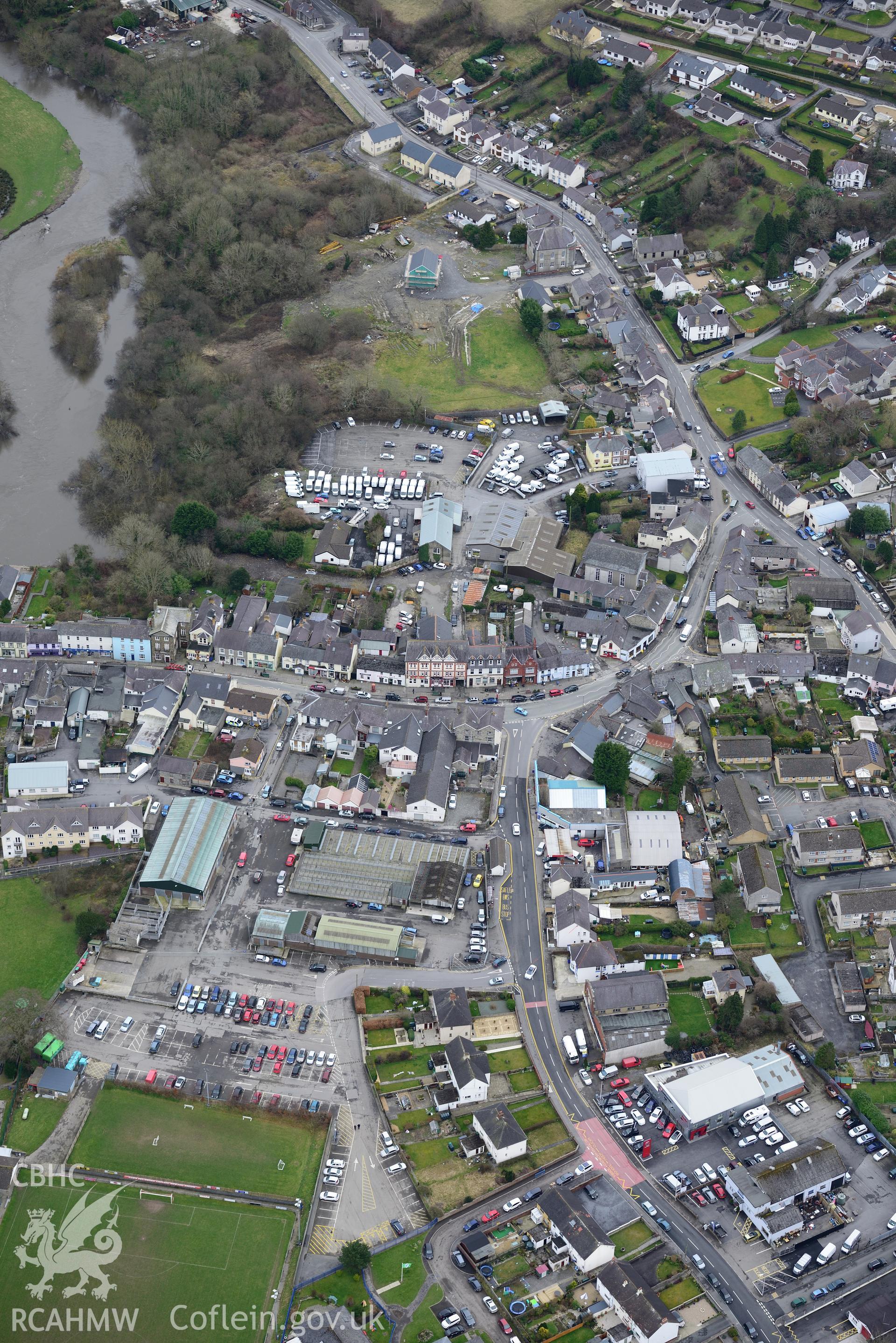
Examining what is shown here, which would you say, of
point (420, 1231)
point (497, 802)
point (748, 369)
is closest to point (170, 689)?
point (497, 802)

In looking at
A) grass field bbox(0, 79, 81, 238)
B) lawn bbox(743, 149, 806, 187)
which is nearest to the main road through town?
lawn bbox(743, 149, 806, 187)

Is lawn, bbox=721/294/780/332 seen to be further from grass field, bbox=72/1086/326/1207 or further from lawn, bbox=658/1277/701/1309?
lawn, bbox=658/1277/701/1309

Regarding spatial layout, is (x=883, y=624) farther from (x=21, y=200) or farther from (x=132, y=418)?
(x=21, y=200)

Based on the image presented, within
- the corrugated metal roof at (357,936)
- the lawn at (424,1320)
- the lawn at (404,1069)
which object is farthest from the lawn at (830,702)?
the lawn at (424,1320)

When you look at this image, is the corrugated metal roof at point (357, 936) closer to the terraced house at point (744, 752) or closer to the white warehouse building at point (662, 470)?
the terraced house at point (744, 752)

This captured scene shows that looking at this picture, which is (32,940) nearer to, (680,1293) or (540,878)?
(540,878)

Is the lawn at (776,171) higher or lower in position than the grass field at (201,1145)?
higher

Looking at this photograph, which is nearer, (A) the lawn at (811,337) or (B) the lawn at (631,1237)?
(B) the lawn at (631,1237)
